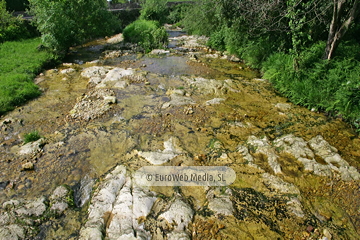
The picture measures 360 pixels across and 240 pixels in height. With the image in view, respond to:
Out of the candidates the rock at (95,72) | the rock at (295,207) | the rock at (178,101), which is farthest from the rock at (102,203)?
the rock at (95,72)

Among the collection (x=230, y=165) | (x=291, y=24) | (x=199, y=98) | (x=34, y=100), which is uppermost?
(x=291, y=24)

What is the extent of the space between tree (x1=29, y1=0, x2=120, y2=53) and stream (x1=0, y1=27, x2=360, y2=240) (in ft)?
24.2


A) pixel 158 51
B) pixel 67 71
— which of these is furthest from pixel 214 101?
pixel 158 51

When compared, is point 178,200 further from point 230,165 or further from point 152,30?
point 152,30

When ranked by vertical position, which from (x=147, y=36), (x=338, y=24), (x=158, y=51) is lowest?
(x=158, y=51)

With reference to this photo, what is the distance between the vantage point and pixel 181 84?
11.3m

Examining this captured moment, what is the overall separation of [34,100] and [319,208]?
10758mm

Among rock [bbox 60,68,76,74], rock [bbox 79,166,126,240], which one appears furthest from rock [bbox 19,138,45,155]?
rock [bbox 60,68,76,74]

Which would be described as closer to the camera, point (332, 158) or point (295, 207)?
point (295, 207)

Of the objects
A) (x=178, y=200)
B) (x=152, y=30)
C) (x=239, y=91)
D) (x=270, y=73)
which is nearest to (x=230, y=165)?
(x=178, y=200)

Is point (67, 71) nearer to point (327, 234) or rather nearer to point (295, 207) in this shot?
point (295, 207)

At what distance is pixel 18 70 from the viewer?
39.7 ft

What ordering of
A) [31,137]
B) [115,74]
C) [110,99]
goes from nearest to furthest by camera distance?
[31,137]
[110,99]
[115,74]

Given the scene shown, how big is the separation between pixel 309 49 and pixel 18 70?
14.6 meters
